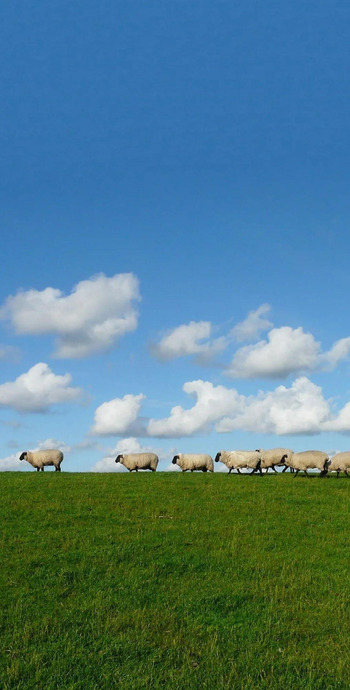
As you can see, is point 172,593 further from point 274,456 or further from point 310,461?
point 274,456

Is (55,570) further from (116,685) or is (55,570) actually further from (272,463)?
(272,463)

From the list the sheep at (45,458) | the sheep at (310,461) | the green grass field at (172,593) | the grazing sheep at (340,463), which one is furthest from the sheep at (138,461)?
the green grass field at (172,593)

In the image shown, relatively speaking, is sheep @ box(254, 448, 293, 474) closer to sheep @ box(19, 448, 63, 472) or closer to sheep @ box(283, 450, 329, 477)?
sheep @ box(283, 450, 329, 477)

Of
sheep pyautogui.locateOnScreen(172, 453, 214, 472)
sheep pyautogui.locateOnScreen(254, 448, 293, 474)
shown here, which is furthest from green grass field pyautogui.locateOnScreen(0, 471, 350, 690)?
sheep pyautogui.locateOnScreen(172, 453, 214, 472)

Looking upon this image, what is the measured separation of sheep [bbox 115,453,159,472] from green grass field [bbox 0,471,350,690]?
1563 centimetres

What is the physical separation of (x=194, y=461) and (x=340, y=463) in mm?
11249

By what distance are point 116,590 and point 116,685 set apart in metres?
4.53

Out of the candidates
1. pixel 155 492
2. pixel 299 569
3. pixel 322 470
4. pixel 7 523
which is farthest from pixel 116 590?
pixel 322 470

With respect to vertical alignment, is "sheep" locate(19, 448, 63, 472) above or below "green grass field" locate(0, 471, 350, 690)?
above

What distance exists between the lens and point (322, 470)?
38875 millimetres

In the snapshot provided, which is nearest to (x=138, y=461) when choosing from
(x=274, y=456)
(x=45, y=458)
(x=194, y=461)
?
(x=194, y=461)

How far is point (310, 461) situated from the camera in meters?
39.1

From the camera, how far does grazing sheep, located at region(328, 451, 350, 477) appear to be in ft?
128

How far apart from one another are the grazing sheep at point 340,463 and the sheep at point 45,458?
68.7 ft
